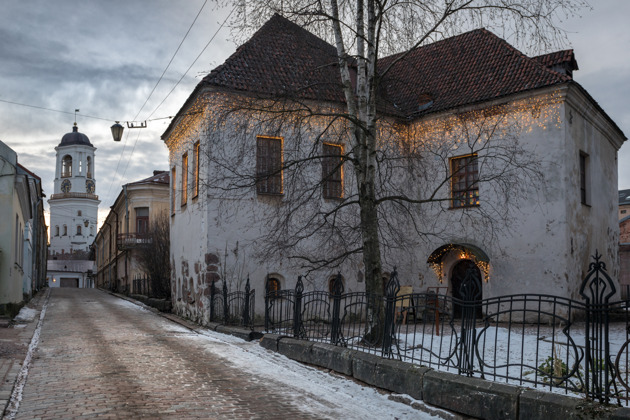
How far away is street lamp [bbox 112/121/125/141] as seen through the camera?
18.8m

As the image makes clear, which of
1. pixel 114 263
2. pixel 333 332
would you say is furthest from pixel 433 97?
pixel 114 263

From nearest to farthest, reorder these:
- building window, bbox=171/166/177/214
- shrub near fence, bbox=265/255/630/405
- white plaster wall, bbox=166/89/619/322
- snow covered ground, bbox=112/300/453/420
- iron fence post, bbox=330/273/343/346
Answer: shrub near fence, bbox=265/255/630/405 < snow covered ground, bbox=112/300/453/420 < iron fence post, bbox=330/273/343/346 < white plaster wall, bbox=166/89/619/322 < building window, bbox=171/166/177/214

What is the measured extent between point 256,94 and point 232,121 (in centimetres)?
601

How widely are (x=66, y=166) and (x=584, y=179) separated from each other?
7571 centimetres

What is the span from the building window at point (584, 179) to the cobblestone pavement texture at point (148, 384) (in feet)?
40.1

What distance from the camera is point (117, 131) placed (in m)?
18.9

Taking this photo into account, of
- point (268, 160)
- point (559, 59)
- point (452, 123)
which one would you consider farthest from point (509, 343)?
point (559, 59)

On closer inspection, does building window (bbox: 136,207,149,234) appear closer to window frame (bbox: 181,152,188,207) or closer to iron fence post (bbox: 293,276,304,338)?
window frame (bbox: 181,152,188,207)

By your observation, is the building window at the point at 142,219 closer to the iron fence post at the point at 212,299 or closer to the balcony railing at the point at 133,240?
the balcony railing at the point at 133,240

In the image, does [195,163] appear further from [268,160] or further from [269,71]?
[269,71]

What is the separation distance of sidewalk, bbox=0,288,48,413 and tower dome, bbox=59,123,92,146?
6688cm

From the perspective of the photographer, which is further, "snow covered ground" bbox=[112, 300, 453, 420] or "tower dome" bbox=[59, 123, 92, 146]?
"tower dome" bbox=[59, 123, 92, 146]

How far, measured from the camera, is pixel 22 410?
6.63 metres

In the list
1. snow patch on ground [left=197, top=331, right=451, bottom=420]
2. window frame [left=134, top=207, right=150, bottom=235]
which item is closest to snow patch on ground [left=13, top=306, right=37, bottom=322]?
snow patch on ground [left=197, top=331, right=451, bottom=420]
